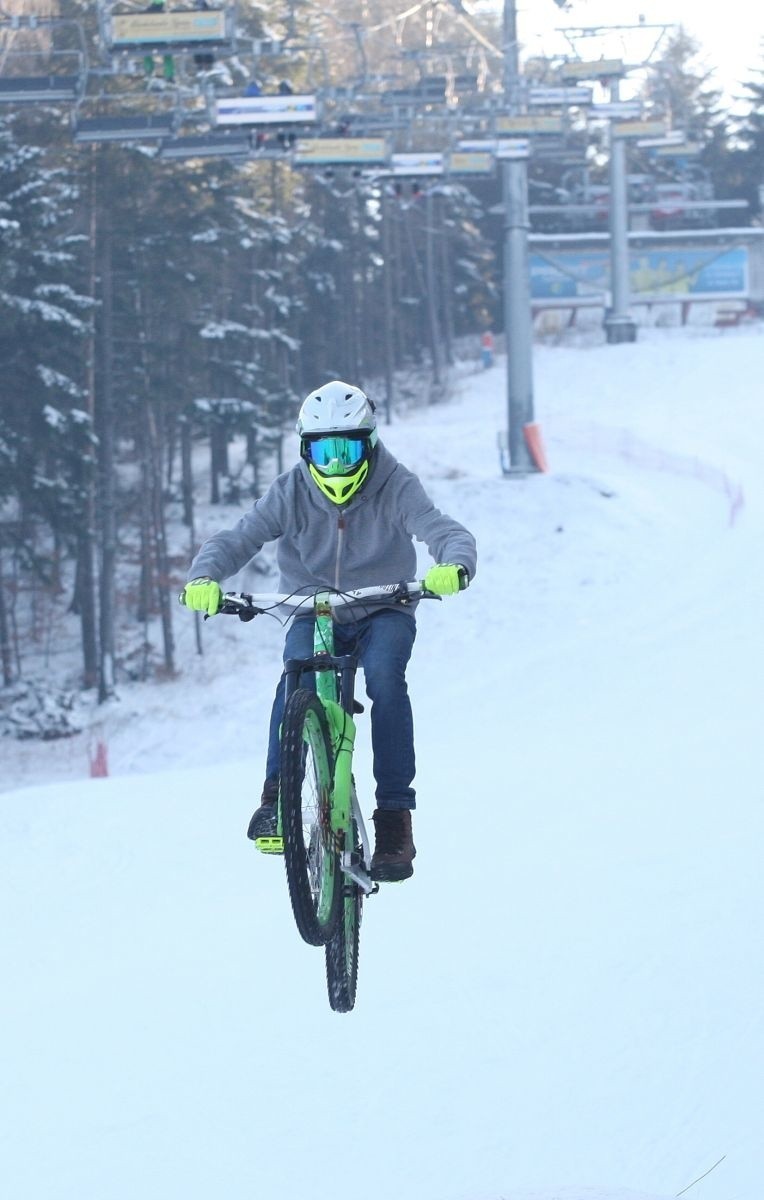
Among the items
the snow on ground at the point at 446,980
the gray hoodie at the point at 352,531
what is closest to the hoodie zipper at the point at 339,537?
the gray hoodie at the point at 352,531

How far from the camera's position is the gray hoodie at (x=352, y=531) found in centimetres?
639

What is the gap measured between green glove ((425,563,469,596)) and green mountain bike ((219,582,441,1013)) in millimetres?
57

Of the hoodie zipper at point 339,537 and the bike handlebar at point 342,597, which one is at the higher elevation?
the hoodie zipper at point 339,537

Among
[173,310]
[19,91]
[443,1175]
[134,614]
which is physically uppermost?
Answer: [19,91]

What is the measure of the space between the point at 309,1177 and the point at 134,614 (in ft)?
106

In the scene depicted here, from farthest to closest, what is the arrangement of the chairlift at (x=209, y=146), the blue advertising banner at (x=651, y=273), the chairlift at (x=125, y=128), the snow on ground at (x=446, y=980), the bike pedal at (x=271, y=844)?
the blue advertising banner at (x=651, y=273) < the chairlift at (x=209, y=146) < the chairlift at (x=125, y=128) < the snow on ground at (x=446, y=980) < the bike pedal at (x=271, y=844)

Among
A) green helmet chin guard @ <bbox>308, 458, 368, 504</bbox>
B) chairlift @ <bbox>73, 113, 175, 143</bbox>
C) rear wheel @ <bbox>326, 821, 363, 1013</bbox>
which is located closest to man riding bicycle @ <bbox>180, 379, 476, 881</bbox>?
green helmet chin guard @ <bbox>308, 458, 368, 504</bbox>

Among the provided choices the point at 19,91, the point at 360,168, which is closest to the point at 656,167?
the point at 360,168

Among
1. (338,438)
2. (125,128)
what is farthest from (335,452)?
(125,128)

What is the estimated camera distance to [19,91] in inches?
875

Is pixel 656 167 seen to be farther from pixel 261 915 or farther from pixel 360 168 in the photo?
pixel 261 915

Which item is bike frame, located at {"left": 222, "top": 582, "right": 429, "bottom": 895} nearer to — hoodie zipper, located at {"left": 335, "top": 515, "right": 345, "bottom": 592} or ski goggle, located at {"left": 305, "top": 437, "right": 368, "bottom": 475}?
hoodie zipper, located at {"left": 335, "top": 515, "right": 345, "bottom": 592}

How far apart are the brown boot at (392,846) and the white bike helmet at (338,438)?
1.33 m

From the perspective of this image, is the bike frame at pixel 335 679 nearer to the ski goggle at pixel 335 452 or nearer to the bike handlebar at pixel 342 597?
the bike handlebar at pixel 342 597
